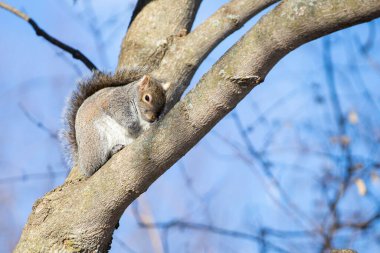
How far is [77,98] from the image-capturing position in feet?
9.83

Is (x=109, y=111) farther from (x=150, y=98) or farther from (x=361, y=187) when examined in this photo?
(x=361, y=187)

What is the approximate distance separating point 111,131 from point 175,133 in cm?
119

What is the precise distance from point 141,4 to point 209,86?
1.46 m

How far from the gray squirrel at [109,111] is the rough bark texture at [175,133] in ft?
1.40

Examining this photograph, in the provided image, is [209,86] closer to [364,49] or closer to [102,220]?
[102,220]

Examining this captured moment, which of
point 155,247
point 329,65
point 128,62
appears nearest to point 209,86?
point 128,62

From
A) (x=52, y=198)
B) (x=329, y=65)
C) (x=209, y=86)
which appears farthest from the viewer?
(x=329, y=65)

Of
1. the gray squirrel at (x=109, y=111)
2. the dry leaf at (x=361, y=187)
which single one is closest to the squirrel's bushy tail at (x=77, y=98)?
the gray squirrel at (x=109, y=111)

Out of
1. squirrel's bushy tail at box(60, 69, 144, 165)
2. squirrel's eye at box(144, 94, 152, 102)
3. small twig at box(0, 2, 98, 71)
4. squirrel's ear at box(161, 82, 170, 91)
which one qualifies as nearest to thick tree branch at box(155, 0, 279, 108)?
squirrel's ear at box(161, 82, 170, 91)

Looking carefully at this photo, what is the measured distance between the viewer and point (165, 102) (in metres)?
3.06

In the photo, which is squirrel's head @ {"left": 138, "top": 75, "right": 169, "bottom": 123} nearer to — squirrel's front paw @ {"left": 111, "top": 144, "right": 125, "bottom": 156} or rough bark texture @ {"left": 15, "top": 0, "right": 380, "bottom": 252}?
squirrel's front paw @ {"left": 111, "top": 144, "right": 125, "bottom": 156}

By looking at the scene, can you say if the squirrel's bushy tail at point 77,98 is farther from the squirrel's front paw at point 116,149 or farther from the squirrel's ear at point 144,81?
the squirrel's front paw at point 116,149

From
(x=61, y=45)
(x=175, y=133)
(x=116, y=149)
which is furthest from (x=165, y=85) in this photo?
(x=175, y=133)

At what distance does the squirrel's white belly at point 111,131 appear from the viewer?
2.84 meters
